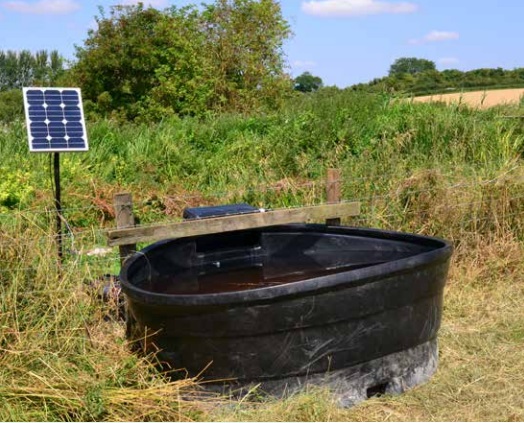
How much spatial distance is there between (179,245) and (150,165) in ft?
13.8

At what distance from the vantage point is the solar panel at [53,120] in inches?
195

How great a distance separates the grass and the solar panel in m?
0.56

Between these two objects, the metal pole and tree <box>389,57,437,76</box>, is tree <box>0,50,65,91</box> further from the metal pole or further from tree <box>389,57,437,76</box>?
the metal pole

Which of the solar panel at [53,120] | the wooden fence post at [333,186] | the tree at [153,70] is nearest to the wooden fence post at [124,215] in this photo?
the solar panel at [53,120]

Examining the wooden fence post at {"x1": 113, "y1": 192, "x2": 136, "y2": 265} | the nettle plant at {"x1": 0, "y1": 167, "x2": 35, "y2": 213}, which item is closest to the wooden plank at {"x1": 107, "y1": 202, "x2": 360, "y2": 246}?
the wooden fence post at {"x1": 113, "y1": 192, "x2": 136, "y2": 265}

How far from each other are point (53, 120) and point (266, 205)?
3158 millimetres

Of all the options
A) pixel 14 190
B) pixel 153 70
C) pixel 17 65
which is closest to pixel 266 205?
pixel 14 190

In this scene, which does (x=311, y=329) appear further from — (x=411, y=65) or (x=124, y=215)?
(x=411, y=65)

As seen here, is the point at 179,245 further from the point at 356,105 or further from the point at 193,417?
the point at 356,105

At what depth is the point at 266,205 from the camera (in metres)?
7.77

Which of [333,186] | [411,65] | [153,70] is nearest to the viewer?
[333,186]

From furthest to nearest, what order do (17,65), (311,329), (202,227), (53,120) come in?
(17,65) < (53,120) < (202,227) < (311,329)

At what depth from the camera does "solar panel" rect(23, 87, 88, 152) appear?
4.95 meters

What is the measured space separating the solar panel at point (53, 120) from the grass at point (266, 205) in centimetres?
56
